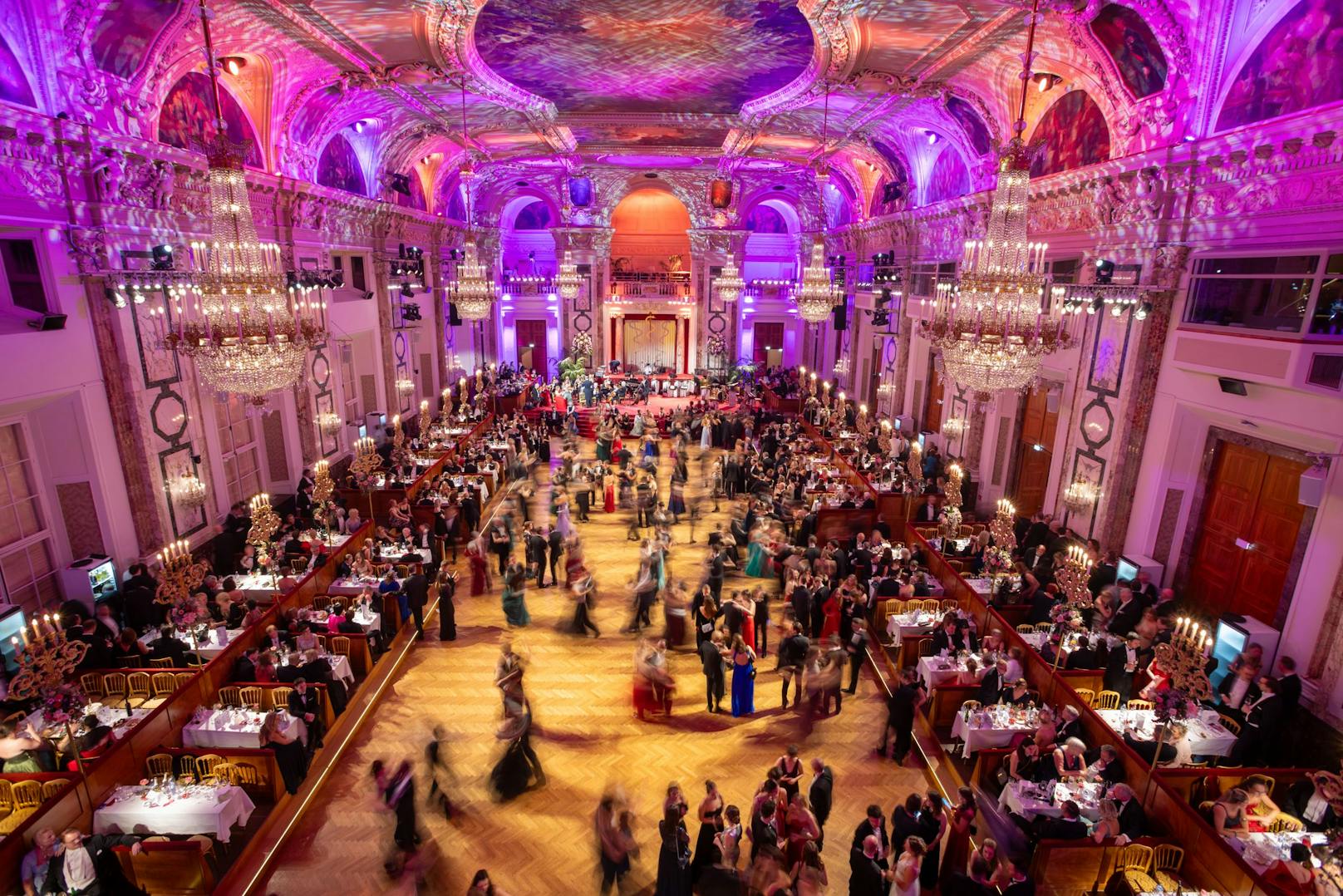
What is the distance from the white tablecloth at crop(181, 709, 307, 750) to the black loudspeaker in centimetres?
476

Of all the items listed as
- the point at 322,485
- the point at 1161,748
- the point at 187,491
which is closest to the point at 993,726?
the point at 1161,748

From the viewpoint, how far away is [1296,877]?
4.83 metres

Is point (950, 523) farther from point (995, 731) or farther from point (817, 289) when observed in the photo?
point (817, 289)

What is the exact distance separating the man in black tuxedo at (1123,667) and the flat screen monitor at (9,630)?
38.6ft

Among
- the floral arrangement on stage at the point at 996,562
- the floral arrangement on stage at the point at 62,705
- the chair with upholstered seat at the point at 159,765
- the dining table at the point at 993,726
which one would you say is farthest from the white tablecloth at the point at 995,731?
the floral arrangement on stage at the point at 62,705

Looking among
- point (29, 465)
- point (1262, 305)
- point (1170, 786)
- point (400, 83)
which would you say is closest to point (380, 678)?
point (29, 465)

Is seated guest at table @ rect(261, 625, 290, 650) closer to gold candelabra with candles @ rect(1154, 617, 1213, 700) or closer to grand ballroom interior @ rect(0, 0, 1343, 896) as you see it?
grand ballroom interior @ rect(0, 0, 1343, 896)

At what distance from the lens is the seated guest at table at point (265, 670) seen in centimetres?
749

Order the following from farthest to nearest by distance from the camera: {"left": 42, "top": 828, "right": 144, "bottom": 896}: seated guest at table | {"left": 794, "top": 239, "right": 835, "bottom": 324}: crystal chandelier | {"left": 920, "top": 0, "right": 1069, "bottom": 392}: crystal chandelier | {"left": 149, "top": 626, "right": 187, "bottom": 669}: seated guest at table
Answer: {"left": 794, "top": 239, "right": 835, "bottom": 324}: crystal chandelier
{"left": 149, "top": 626, "right": 187, "bottom": 669}: seated guest at table
{"left": 920, "top": 0, "right": 1069, "bottom": 392}: crystal chandelier
{"left": 42, "top": 828, "right": 144, "bottom": 896}: seated guest at table

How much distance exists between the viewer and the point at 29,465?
332 inches

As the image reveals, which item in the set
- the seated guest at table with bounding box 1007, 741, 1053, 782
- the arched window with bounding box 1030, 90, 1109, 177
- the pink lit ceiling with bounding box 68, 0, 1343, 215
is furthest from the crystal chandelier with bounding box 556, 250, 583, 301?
the seated guest at table with bounding box 1007, 741, 1053, 782

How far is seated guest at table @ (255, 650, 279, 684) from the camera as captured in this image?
24.6 ft

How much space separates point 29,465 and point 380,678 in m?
4.92

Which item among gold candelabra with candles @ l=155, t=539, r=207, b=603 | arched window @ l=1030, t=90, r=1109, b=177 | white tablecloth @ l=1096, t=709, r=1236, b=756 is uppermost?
arched window @ l=1030, t=90, r=1109, b=177
